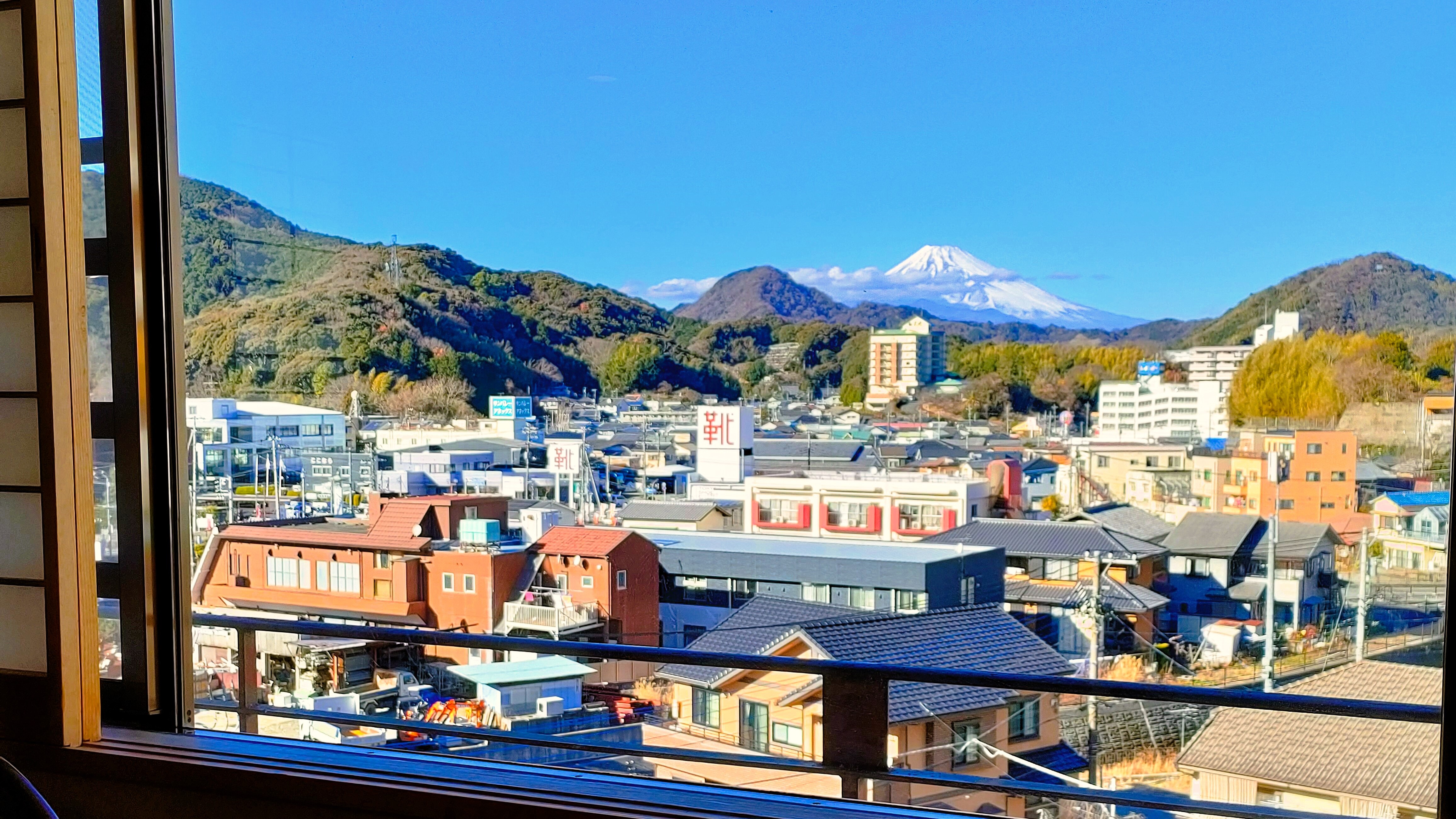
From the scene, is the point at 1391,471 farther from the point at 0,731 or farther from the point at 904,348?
the point at 0,731

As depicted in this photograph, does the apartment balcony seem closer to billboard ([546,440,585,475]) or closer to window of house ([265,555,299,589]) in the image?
billboard ([546,440,585,475])

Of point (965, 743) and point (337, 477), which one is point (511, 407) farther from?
point (965, 743)

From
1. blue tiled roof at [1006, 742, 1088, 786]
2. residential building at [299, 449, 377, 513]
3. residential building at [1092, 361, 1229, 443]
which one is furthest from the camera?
residential building at [299, 449, 377, 513]

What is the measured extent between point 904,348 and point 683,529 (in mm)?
1692

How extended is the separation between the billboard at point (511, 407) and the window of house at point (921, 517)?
2252mm

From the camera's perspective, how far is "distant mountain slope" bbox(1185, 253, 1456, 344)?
10.2ft

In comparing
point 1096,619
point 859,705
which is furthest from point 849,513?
point 859,705

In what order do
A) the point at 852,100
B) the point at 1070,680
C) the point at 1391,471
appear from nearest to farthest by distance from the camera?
the point at 1070,680 < the point at 1391,471 < the point at 852,100

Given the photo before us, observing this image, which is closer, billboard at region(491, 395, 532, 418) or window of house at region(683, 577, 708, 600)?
window of house at region(683, 577, 708, 600)

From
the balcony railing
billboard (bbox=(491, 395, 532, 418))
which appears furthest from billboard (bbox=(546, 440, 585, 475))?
the balcony railing

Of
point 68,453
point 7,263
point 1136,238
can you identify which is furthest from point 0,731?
point 1136,238

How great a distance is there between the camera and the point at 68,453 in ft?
4.19

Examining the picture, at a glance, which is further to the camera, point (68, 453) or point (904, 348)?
point (904, 348)

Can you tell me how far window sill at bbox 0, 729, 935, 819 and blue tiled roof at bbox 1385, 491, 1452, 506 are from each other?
1603 millimetres
